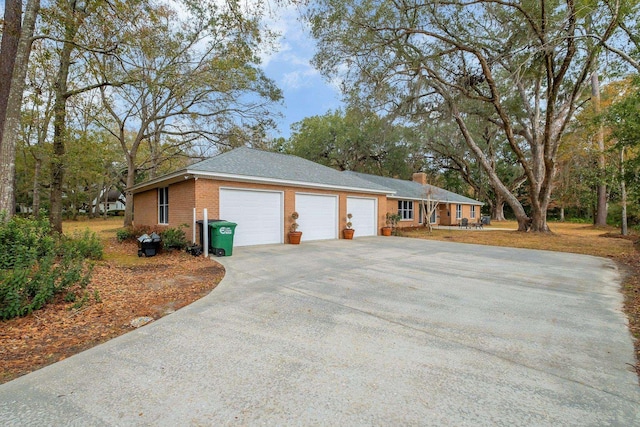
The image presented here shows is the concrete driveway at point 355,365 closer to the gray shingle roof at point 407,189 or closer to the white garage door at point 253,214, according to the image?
the white garage door at point 253,214

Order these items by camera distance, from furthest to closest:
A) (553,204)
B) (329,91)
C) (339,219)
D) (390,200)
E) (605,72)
A: (553,204), (390,200), (329,91), (339,219), (605,72)

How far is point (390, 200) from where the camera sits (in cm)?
1955

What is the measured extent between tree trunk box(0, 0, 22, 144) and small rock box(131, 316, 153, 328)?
601 centimetres

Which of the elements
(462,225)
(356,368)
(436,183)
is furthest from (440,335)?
(436,183)

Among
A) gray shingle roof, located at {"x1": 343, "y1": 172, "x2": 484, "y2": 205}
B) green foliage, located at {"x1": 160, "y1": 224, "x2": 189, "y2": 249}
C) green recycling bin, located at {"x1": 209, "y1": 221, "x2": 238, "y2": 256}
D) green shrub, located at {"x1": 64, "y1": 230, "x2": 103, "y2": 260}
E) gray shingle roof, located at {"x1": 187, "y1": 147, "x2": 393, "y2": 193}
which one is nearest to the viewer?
green shrub, located at {"x1": 64, "y1": 230, "x2": 103, "y2": 260}

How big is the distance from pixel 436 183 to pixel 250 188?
33.6 metres

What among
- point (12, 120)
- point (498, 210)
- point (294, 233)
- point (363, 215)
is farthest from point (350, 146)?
point (12, 120)

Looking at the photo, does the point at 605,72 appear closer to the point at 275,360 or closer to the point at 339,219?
the point at 339,219

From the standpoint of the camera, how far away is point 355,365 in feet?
8.45

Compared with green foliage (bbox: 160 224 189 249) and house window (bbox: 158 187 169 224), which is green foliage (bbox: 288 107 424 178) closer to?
house window (bbox: 158 187 169 224)

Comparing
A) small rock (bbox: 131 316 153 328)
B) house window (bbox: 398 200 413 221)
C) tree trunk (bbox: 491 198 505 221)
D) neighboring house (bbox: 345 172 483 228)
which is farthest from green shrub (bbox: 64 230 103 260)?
tree trunk (bbox: 491 198 505 221)

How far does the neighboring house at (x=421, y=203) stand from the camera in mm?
20172

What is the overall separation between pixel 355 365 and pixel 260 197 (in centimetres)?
864

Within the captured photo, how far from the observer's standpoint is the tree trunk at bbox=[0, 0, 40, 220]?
19.2ft
